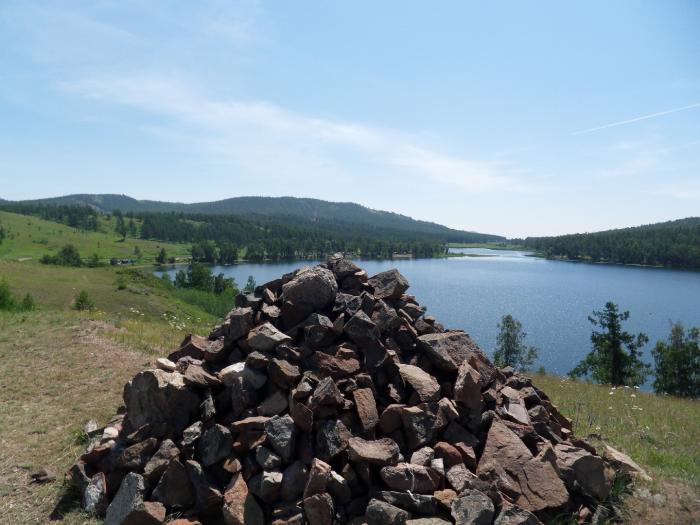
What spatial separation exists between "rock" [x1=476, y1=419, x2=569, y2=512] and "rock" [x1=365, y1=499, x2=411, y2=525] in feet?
5.51

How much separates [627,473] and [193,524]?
320 inches

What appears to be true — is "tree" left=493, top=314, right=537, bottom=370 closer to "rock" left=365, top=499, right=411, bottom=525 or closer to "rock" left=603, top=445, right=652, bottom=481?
"rock" left=603, top=445, right=652, bottom=481

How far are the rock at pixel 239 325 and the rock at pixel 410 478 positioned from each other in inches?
179

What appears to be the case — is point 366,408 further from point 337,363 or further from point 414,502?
point 414,502

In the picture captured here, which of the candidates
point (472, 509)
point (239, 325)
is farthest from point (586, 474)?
point (239, 325)

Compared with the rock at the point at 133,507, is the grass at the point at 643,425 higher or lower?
lower

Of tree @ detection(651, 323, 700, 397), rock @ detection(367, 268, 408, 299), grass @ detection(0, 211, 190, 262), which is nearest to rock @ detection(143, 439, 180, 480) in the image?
rock @ detection(367, 268, 408, 299)

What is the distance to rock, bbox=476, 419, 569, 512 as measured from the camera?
719cm

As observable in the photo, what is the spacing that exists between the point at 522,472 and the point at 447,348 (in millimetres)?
2868

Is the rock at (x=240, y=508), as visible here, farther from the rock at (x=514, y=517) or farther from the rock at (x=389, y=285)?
the rock at (x=389, y=285)

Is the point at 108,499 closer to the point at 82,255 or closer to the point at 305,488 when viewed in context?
the point at 305,488

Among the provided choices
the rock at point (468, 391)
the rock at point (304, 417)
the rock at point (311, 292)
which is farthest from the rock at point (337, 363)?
the rock at point (468, 391)

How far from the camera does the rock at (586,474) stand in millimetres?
7754

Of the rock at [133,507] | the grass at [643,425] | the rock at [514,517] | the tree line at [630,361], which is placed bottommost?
the tree line at [630,361]
